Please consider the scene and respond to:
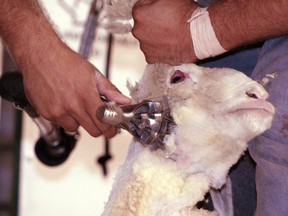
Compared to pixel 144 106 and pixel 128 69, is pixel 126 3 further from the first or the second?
pixel 128 69

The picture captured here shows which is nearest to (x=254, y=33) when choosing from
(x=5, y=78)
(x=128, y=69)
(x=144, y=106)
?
(x=144, y=106)

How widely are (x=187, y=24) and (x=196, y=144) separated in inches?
6.9

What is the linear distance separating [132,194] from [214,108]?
162mm

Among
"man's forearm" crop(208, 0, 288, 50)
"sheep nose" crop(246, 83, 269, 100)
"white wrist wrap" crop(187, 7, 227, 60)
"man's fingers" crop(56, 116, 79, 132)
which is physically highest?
"man's forearm" crop(208, 0, 288, 50)

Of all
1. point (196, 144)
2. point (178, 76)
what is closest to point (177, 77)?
point (178, 76)

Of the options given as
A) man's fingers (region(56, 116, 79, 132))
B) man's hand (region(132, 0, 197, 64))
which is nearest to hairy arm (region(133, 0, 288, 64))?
man's hand (region(132, 0, 197, 64))

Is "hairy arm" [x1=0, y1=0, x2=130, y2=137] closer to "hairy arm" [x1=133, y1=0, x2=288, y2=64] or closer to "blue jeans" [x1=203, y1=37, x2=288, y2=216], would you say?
"hairy arm" [x1=133, y1=0, x2=288, y2=64]

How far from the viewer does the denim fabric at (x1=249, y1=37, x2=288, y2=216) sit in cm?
74

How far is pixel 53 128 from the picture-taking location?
1161 mm

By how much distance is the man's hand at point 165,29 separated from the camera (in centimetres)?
81

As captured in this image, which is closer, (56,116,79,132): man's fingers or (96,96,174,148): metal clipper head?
(96,96,174,148): metal clipper head

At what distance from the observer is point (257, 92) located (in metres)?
0.75

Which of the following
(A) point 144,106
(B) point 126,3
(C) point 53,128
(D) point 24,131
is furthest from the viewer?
(D) point 24,131

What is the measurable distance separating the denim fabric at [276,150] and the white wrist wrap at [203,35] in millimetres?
80
